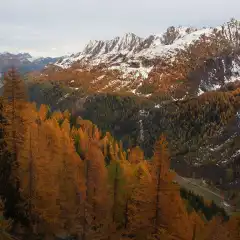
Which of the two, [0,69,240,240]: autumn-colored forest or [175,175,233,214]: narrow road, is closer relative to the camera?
[0,69,240,240]: autumn-colored forest

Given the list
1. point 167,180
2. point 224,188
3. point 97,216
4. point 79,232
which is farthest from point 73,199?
point 224,188

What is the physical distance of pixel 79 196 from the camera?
3934 cm

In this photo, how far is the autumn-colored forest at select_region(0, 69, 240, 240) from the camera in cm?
3225

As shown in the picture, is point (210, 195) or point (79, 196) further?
point (210, 195)

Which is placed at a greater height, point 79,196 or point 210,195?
point 79,196

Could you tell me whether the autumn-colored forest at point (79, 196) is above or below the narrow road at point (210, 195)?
above

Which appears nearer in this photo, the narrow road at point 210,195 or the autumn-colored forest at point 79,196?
the autumn-colored forest at point 79,196

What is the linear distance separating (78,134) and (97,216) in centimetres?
4199

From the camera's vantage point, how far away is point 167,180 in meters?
32.0

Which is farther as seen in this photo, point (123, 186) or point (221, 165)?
point (221, 165)

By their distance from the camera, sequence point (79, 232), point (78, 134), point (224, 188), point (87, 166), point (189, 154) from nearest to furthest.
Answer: point (79, 232), point (87, 166), point (78, 134), point (224, 188), point (189, 154)

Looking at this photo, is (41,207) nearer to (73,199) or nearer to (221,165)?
(73,199)

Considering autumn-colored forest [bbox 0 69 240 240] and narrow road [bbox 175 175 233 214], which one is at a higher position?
autumn-colored forest [bbox 0 69 240 240]

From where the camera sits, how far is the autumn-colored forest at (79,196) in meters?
32.2
